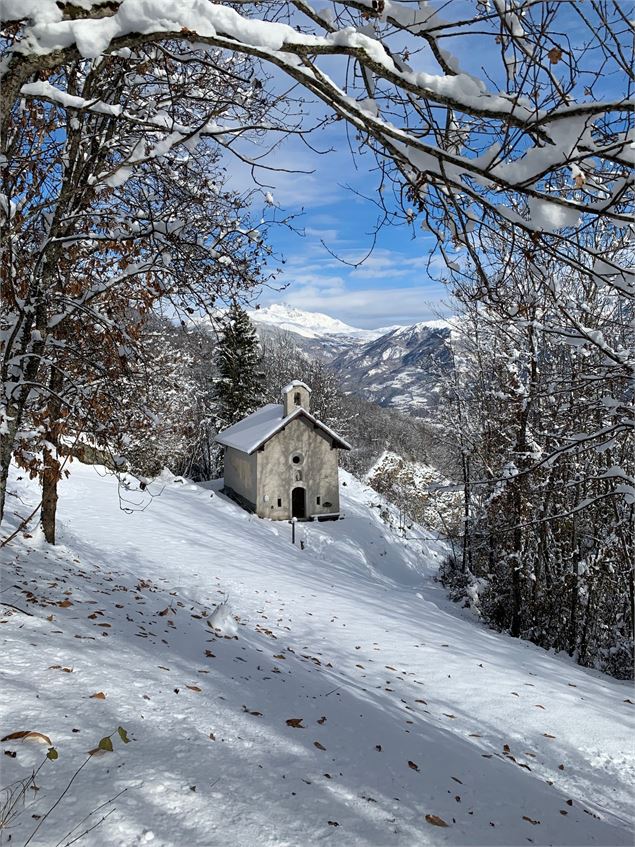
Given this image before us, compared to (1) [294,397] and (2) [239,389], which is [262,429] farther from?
(2) [239,389]

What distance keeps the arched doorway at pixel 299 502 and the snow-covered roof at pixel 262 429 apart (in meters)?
2.97

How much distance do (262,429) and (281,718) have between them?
67.1 ft

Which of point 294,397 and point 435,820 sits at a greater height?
point 294,397

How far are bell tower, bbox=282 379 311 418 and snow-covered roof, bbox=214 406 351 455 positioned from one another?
273 millimetres

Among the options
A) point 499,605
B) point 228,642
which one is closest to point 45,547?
point 228,642

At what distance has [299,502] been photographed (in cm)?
2520

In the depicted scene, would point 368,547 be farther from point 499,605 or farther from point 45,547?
point 45,547

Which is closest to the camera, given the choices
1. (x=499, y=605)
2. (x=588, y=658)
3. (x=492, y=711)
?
(x=492, y=711)

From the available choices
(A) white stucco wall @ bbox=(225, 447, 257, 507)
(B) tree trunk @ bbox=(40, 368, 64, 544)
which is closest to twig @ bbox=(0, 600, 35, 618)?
(B) tree trunk @ bbox=(40, 368, 64, 544)

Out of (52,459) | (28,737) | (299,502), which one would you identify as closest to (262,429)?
(299,502)

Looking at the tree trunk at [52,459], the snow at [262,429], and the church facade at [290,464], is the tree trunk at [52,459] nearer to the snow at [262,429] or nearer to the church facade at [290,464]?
the snow at [262,429]

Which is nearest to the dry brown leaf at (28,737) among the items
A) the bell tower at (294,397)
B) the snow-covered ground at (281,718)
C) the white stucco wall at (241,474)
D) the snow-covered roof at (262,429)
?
the snow-covered ground at (281,718)

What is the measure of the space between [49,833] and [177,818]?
61 centimetres

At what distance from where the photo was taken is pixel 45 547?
947cm
